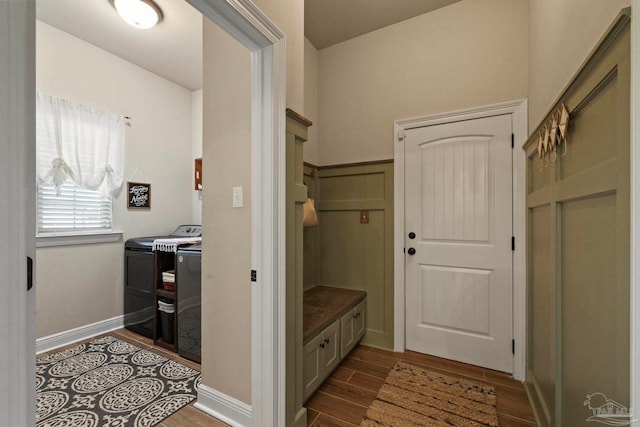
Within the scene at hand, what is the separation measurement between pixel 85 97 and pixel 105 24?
2.33ft

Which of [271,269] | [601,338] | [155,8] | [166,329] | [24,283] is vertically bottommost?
[166,329]

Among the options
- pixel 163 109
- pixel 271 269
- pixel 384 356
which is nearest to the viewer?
pixel 271 269

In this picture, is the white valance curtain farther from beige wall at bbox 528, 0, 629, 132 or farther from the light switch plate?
beige wall at bbox 528, 0, 629, 132

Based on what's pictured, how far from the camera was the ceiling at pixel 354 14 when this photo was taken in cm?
222

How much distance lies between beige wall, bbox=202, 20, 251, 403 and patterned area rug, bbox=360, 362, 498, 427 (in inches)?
34.5

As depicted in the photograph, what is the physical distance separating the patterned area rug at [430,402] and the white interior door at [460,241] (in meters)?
0.36

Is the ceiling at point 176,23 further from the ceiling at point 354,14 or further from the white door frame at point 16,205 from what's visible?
the white door frame at point 16,205

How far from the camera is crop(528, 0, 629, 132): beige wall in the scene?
2.87ft

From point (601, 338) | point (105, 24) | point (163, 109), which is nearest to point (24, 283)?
point (601, 338)

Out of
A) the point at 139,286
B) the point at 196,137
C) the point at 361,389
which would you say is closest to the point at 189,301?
the point at 139,286

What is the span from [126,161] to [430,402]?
355cm

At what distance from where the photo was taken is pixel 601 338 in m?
0.82

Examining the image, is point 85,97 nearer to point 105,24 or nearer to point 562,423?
point 105,24

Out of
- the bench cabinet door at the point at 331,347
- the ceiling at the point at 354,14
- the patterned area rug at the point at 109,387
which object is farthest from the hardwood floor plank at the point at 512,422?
the ceiling at the point at 354,14
